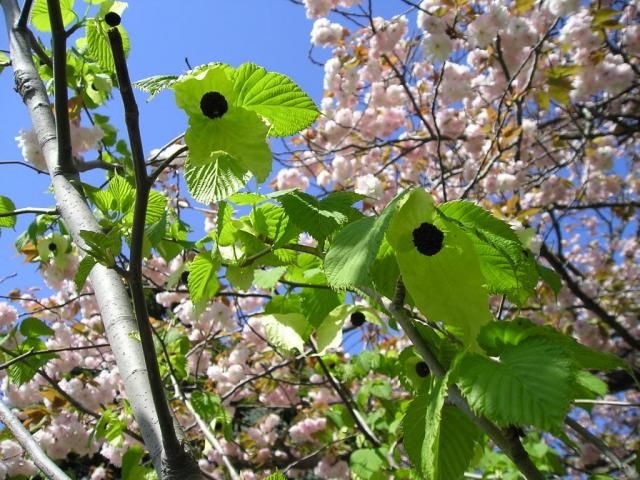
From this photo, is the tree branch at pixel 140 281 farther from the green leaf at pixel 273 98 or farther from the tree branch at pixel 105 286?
the green leaf at pixel 273 98

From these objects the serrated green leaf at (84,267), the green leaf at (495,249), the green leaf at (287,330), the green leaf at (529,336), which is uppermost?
the serrated green leaf at (84,267)

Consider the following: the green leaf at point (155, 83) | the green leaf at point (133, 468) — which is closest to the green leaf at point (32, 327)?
the green leaf at point (133, 468)

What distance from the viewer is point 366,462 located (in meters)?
1.99

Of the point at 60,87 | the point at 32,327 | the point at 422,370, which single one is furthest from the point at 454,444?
the point at 32,327

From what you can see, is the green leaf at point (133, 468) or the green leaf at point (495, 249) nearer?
the green leaf at point (495, 249)

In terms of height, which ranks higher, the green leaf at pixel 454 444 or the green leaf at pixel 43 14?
the green leaf at pixel 43 14

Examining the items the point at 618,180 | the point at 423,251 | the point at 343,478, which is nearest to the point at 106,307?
the point at 423,251

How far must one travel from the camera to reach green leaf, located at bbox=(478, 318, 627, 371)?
1.97ft

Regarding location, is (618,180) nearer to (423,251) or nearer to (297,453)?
(297,453)

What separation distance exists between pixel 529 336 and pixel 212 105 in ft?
1.51

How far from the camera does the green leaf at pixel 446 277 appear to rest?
0.54 metres

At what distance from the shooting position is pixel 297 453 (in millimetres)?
4250

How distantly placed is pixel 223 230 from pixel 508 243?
1.44 feet

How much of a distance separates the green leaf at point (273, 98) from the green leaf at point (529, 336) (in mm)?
345
